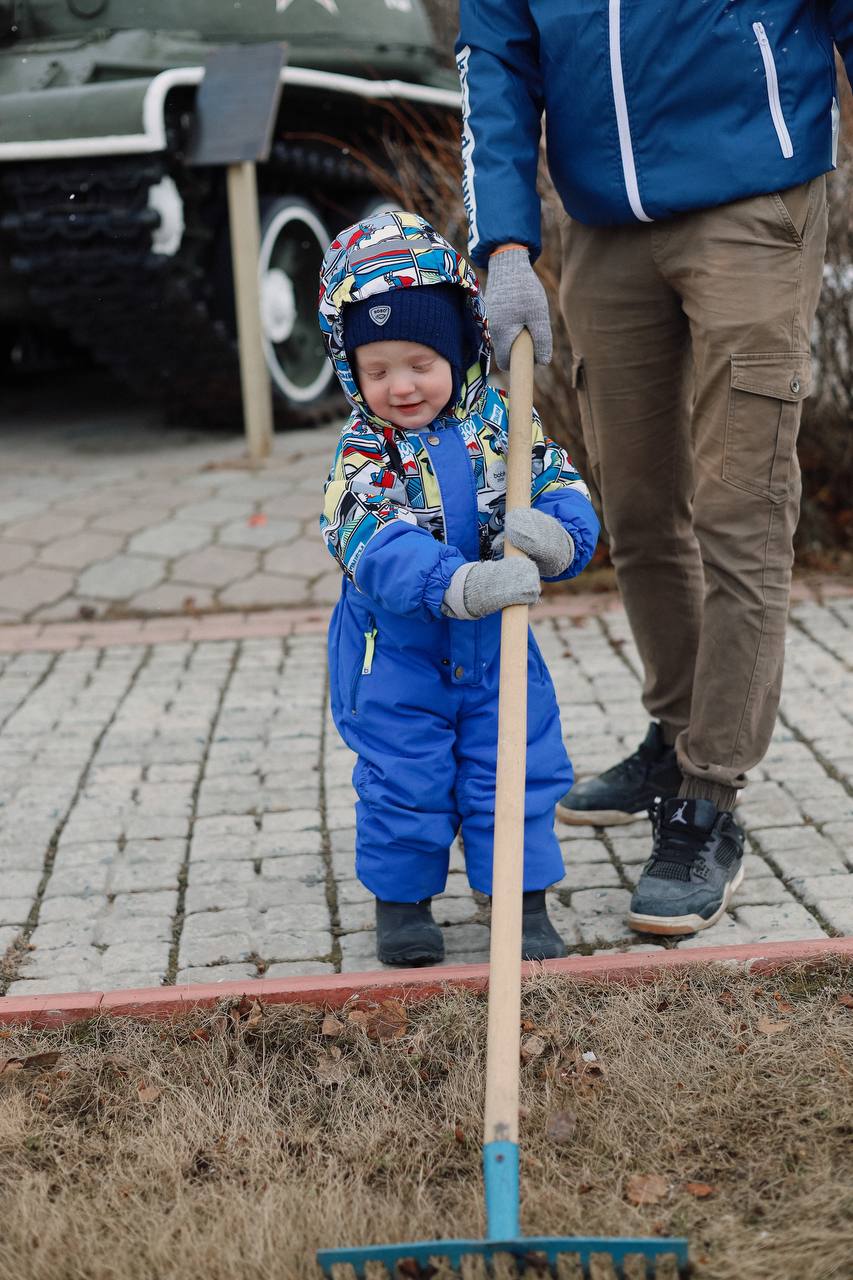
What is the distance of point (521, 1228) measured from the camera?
191cm

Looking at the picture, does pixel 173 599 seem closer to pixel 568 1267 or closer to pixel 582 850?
pixel 582 850

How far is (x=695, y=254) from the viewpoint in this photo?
2.69m

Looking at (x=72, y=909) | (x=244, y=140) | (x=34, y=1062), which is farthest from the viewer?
(x=244, y=140)

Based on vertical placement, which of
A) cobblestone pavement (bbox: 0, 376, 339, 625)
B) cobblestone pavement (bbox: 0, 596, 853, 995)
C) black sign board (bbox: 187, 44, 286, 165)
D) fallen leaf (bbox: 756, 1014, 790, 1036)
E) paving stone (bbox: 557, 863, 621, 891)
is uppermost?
black sign board (bbox: 187, 44, 286, 165)

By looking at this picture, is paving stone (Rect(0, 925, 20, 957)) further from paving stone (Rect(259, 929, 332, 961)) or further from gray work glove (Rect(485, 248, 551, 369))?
gray work glove (Rect(485, 248, 551, 369))

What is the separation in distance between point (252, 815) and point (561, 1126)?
5.18 feet

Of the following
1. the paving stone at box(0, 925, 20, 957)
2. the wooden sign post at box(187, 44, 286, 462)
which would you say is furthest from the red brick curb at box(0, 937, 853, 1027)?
the wooden sign post at box(187, 44, 286, 462)

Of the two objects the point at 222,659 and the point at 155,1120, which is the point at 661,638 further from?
the point at 222,659

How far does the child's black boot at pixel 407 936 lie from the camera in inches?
107

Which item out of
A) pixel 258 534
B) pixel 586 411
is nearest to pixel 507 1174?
pixel 586 411

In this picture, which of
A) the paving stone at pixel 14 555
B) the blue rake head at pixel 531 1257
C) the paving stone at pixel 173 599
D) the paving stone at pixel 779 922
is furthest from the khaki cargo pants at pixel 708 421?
the paving stone at pixel 14 555

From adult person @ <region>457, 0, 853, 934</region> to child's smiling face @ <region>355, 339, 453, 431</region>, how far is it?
5.1 inches

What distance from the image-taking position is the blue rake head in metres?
1.71

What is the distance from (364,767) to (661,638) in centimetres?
86
